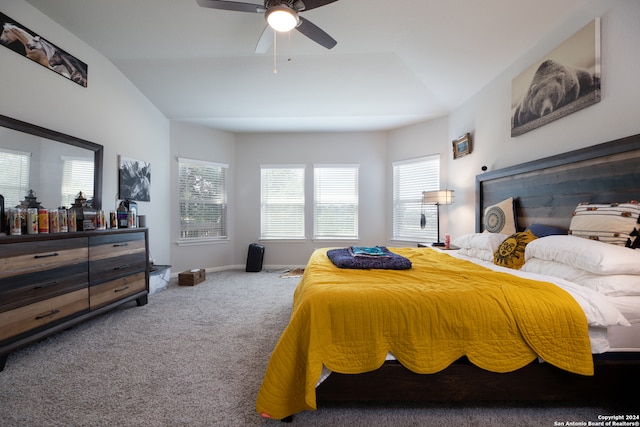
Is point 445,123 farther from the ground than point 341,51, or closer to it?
closer to it

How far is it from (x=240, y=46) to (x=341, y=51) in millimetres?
1250

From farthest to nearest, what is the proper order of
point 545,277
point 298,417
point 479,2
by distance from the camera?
point 479,2
point 545,277
point 298,417

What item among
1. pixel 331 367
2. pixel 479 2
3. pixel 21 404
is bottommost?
pixel 21 404

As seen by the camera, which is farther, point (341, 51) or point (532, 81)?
point (341, 51)

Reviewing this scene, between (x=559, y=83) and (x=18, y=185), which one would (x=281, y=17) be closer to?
(x=559, y=83)

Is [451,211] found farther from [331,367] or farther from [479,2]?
[331,367]

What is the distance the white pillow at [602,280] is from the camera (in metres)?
1.45

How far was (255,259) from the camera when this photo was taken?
5.03m

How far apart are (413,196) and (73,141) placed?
15.6 ft

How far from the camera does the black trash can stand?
16.5 ft

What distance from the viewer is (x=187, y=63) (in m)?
3.59

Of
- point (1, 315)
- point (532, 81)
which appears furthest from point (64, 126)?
point (532, 81)

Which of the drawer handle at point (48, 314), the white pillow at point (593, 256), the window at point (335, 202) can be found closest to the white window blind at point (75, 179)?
the drawer handle at point (48, 314)

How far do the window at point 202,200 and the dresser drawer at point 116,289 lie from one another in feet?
5.48
